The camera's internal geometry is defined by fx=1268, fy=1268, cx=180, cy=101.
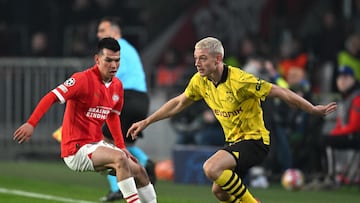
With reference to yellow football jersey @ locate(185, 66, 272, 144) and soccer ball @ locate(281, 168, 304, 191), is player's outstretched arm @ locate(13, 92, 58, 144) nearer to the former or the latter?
yellow football jersey @ locate(185, 66, 272, 144)

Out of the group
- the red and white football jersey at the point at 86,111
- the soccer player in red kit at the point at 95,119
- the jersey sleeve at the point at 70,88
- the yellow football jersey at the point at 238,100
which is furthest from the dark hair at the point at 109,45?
the yellow football jersey at the point at 238,100

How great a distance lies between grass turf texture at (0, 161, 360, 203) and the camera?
16.1 m

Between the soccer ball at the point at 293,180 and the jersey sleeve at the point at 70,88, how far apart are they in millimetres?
6227

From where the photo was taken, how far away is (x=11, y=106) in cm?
2309

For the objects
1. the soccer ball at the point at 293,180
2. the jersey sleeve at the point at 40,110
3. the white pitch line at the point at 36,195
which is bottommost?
the white pitch line at the point at 36,195

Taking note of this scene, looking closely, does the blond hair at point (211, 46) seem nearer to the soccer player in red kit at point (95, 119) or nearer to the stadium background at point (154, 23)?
the soccer player in red kit at point (95, 119)

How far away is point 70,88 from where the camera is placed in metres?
12.6

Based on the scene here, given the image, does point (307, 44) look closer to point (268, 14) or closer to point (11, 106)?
point (268, 14)

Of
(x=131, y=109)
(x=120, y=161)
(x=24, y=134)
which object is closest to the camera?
(x=24, y=134)

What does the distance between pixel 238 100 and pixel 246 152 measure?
53 centimetres

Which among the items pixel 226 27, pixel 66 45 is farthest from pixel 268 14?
pixel 66 45

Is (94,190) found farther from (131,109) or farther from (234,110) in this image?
(234,110)

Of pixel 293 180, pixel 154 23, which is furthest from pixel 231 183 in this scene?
pixel 154 23

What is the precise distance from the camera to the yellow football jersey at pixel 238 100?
41.9ft
